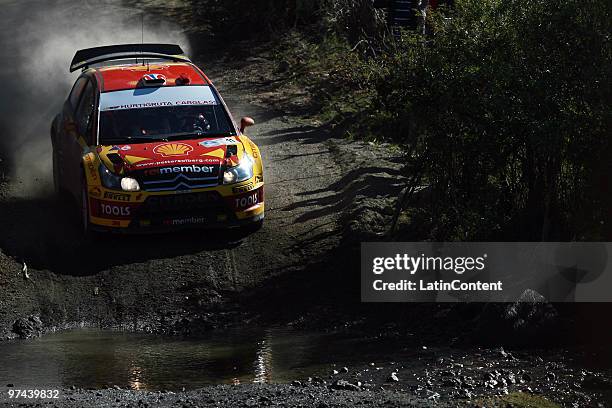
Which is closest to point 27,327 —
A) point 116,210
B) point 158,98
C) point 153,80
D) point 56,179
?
point 116,210

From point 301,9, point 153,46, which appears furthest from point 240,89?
point 153,46

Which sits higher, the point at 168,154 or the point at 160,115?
the point at 160,115

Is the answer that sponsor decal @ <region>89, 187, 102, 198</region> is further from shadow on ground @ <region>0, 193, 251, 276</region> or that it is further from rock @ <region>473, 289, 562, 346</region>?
rock @ <region>473, 289, 562, 346</region>

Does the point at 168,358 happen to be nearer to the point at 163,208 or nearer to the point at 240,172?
the point at 163,208

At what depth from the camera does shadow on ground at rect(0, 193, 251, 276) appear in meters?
12.6

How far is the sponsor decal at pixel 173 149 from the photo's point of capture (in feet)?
42.4

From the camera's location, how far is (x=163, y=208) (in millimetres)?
12656

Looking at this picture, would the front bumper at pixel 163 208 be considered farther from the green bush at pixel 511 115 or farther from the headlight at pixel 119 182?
the green bush at pixel 511 115

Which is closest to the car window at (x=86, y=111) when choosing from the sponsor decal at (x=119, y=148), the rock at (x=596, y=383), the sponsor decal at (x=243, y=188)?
the sponsor decal at (x=119, y=148)

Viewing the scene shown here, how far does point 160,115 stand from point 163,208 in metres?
1.52

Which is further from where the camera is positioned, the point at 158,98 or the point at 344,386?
the point at 158,98

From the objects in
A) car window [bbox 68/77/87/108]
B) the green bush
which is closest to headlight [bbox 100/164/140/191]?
car window [bbox 68/77/87/108]

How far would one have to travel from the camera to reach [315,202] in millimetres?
14641

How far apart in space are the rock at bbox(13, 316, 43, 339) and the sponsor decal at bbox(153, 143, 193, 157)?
252cm
